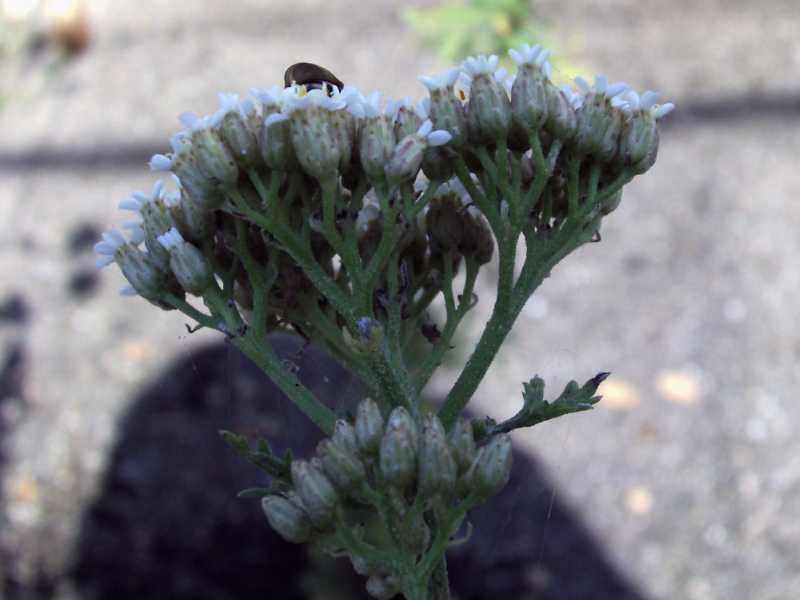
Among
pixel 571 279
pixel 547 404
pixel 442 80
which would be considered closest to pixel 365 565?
pixel 547 404

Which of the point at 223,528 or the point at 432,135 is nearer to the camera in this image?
the point at 432,135

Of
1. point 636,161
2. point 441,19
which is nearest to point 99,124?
point 441,19

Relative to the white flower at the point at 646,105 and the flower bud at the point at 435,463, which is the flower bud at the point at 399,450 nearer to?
the flower bud at the point at 435,463

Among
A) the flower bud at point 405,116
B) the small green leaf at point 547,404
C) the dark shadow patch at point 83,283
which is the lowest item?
the small green leaf at point 547,404

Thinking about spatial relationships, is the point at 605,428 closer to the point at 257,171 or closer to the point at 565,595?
the point at 565,595

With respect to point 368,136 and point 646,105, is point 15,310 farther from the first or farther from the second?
point 646,105

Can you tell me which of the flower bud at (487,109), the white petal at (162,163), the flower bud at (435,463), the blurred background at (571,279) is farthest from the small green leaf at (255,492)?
the blurred background at (571,279)
